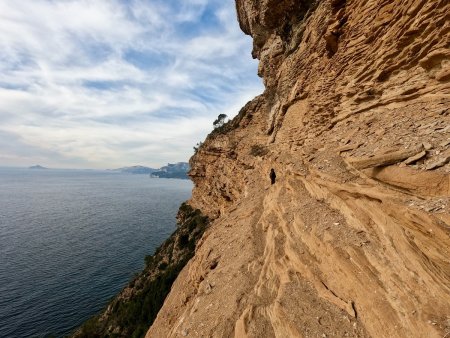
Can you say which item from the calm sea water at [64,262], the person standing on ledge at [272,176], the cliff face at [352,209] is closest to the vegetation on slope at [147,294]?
the calm sea water at [64,262]

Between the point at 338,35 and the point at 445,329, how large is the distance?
1664 cm

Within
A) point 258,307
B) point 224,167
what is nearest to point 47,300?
point 224,167

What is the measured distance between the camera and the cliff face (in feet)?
23.5

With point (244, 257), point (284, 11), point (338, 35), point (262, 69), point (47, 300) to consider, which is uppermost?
point (284, 11)

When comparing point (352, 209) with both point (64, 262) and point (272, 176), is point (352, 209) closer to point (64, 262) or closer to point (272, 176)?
point (272, 176)

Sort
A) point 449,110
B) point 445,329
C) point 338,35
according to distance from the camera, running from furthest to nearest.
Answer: point 338,35, point 449,110, point 445,329

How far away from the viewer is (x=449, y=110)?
9328mm

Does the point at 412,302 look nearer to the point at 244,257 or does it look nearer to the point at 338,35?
the point at 244,257

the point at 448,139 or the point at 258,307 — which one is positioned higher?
the point at 448,139

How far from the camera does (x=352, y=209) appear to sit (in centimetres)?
1009

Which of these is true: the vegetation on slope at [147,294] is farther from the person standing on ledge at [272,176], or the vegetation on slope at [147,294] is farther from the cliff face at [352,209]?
the person standing on ledge at [272,176]

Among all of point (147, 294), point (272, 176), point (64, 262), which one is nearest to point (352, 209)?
point (272, 176)

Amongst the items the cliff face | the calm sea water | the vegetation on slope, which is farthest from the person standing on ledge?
the calm sea water

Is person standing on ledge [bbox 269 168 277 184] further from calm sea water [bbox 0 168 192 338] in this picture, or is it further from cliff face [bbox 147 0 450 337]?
calm sea water [bbox 0 168 192 338]
